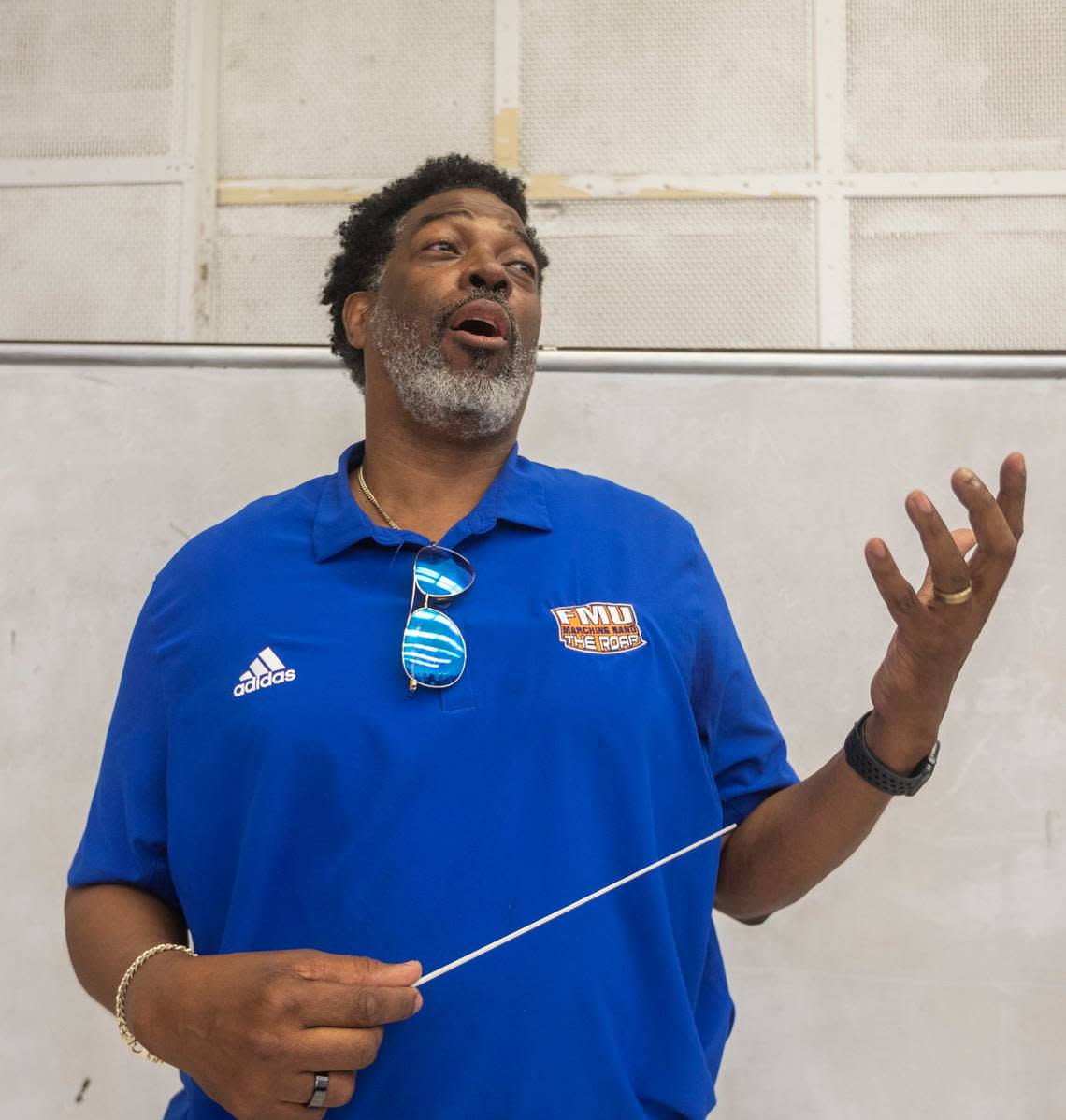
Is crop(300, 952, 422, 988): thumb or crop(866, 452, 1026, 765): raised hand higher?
crop(866, 452, 1026, 765): raised hand

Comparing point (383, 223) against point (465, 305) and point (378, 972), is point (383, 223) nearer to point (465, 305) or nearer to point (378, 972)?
point (465, 305)

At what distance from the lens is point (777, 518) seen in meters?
1.75

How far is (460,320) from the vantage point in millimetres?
1232

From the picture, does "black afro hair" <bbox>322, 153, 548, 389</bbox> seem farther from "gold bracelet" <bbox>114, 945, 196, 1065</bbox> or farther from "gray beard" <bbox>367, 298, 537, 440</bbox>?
"gold bracelet" <bbox>114, 945, 196, 1065</bbox>

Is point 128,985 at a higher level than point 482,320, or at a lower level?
lower

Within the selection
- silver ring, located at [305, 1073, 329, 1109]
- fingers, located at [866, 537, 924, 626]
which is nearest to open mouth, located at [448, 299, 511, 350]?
fingers, located at [866, 537, 924, 626]

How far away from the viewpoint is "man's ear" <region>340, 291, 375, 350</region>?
1.44m

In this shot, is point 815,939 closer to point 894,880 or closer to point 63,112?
point 894,880

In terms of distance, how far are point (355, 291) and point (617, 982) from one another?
0.87m

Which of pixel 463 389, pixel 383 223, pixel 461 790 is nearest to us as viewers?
pixel 461 790

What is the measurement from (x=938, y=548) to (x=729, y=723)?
315 mm

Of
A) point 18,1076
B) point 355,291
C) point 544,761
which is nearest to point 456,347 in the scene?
point 355,291

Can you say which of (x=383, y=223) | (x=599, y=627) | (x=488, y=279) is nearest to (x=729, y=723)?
(x=599, y=627)

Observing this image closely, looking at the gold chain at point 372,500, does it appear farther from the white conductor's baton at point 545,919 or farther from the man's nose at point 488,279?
the white conductor's baton at point 545,919
